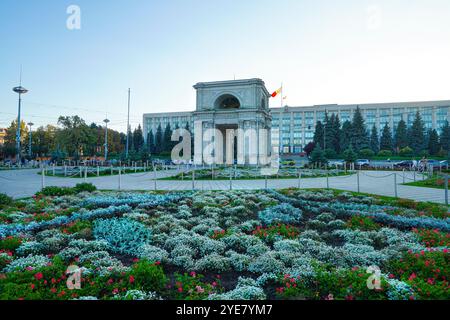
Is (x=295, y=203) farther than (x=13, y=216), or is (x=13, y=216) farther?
(x=295, y=203)

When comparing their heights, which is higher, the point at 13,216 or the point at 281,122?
the point at 281,122

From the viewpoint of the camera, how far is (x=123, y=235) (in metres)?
6.48

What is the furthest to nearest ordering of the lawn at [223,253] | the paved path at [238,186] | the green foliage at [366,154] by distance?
the green foliage at [366,154] → the paved path at [238,186] → the lawn at [223,253]

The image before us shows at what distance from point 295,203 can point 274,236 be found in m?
4.54

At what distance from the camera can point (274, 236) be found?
22.3 feet

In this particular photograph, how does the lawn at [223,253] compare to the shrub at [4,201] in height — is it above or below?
below

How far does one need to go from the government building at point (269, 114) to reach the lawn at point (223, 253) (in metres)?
38.2

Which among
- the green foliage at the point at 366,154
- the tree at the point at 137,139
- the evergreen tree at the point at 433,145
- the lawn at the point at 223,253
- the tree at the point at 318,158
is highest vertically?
the tree at the point at 137,139

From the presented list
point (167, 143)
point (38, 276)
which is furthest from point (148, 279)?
point (167, 143)

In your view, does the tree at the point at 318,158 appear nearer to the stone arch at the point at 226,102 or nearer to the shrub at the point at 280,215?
the stone arch at the point at 226,102

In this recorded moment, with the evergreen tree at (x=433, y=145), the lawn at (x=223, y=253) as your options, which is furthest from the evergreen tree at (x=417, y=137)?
the lawn at (x=223, y=253)

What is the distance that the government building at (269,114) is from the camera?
4753 centimetres

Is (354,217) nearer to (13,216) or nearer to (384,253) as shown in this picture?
(384,253)
